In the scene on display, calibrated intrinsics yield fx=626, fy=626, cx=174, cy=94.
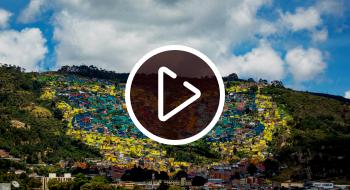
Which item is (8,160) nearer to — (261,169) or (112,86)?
(261,169)

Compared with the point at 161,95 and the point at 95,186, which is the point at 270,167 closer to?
the point at 95,186

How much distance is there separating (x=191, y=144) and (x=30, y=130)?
19423 mm

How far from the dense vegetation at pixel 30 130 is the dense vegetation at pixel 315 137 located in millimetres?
23356

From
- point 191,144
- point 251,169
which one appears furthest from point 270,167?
point 191,144

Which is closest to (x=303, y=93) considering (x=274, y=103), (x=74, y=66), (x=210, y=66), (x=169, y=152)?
(x=274, y=103)

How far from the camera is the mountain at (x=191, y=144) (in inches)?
2425

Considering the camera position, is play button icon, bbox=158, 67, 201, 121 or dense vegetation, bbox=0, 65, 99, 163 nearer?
play button icon, bbox=158, 67, 201, 121

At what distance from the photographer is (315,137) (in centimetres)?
6756

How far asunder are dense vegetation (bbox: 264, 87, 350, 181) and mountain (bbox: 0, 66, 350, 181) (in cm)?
9

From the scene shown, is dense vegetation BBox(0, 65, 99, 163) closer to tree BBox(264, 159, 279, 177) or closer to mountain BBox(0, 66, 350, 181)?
mountain BBox(0, 66, 350, 181)

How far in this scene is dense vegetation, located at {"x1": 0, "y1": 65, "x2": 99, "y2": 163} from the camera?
6725cm

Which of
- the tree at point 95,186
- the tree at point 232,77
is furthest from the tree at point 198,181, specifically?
the tree at point 232,77

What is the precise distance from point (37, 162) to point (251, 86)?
44478 mm

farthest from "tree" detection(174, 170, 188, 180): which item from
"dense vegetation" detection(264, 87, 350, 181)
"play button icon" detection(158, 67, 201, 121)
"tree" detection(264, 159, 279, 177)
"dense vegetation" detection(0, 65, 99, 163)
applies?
"play button icon" detection(158, 67, 201, 121)
